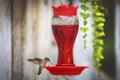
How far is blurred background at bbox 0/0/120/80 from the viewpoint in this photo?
120 inches

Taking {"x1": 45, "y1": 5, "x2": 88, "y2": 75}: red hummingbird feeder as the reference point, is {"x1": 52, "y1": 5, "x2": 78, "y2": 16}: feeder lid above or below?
above

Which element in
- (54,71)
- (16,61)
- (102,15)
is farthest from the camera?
(16,61)

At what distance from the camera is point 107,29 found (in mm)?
3088

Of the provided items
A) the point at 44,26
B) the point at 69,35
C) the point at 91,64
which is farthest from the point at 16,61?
the point at 69,35

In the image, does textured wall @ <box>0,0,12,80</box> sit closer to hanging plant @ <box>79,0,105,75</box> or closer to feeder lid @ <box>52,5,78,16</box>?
hanging plant @ <box>79,0,105,75</box>

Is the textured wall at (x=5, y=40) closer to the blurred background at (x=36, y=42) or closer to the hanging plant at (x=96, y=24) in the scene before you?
the blurred background at (x=36, y=42)

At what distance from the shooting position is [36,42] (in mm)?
3078

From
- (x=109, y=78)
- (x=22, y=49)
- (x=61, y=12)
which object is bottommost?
(x=109, y=78)

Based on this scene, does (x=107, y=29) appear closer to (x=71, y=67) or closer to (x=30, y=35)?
(x=30, y=35)

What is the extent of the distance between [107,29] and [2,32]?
31.2 inches

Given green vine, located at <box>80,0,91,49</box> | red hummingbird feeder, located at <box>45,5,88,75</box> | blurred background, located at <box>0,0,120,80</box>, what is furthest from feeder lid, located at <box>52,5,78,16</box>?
blurred background, located at <box>0,0,120,80</box>

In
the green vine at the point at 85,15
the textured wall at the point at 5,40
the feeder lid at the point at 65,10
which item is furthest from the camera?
the textured wall at the point at 5,40

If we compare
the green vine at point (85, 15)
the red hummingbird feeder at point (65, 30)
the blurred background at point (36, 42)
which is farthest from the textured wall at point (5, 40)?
the red hummingbird feeder at point (65, 30)

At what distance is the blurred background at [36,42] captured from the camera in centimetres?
305
